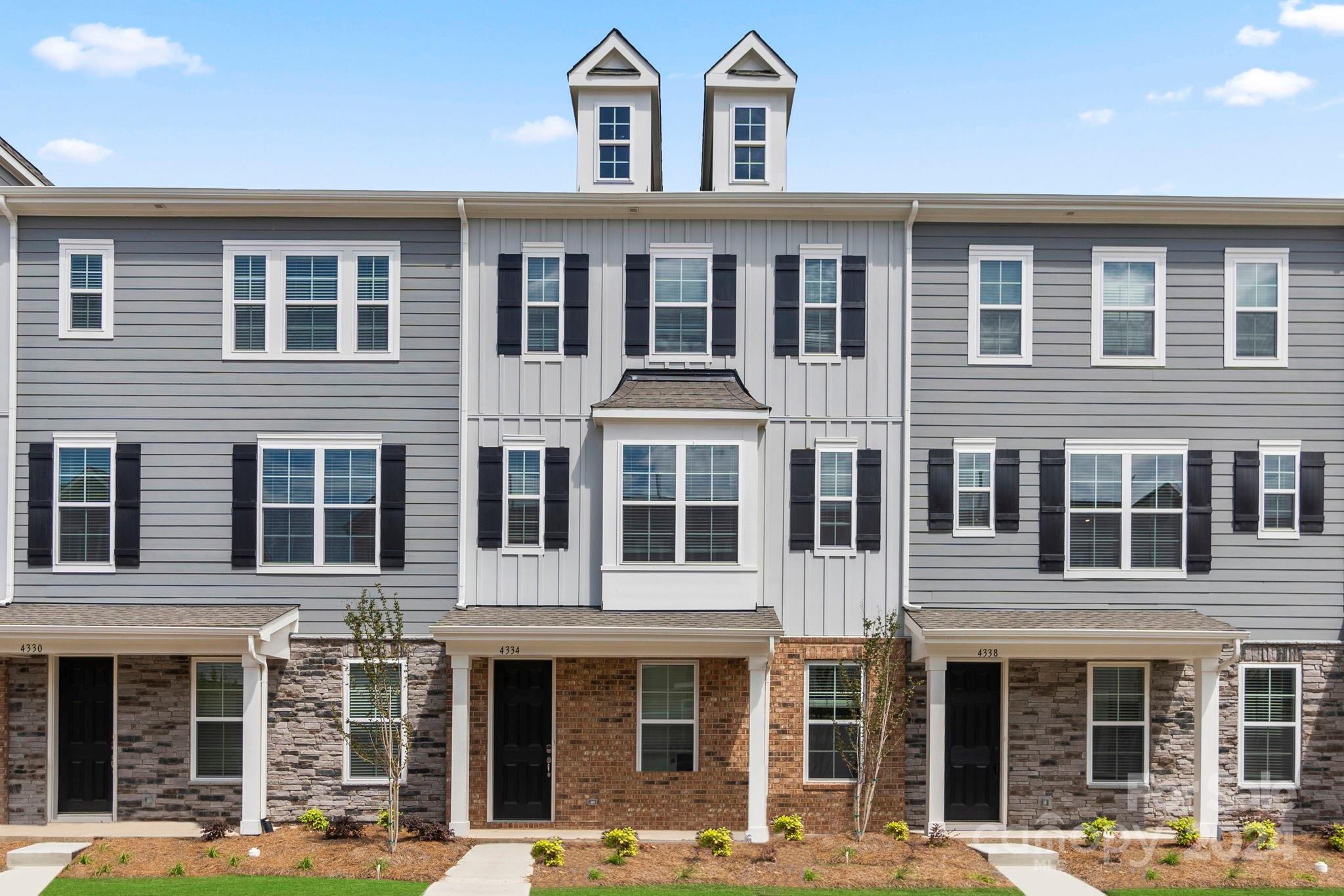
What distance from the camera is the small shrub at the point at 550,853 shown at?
37.3ft

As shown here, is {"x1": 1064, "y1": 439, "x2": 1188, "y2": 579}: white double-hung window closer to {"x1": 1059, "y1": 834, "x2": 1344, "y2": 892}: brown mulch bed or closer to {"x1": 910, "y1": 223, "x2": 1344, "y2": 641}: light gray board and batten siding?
{"x1": 910, "y1": 223, "x2": 1344, "y2": 641}: light gray board and batten siding

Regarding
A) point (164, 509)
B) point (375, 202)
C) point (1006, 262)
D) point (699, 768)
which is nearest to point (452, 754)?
point (699, 768)

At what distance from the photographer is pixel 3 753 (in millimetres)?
13000

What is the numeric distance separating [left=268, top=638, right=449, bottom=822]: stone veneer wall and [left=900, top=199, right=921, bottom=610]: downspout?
6.37 m

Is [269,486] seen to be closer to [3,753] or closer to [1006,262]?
[3,753]

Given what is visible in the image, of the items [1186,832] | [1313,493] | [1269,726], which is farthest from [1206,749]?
[1313,493]

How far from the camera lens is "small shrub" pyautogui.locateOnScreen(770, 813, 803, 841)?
12453 millimetres

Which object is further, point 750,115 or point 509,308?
point 750,115

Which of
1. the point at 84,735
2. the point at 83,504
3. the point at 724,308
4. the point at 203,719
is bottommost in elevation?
the point at 84,735

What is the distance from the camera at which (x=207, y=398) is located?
1339 centimetres

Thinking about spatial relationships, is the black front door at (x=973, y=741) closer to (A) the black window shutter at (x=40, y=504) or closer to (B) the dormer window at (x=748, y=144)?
(B) the dormer window at (x=748, y=144)

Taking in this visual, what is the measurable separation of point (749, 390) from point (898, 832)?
240 inches

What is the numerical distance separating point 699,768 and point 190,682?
6.97m

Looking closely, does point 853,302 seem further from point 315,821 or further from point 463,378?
point 315,821
